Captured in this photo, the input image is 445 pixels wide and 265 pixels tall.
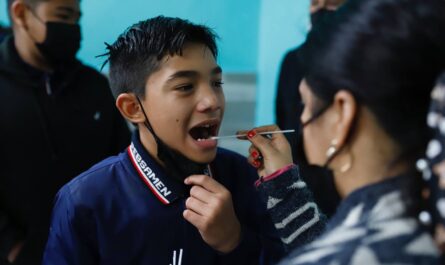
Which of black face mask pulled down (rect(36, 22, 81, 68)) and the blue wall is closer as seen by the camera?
black face mask pulled down (rect(36, 22, 81, 68))

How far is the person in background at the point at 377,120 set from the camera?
98 centimetres

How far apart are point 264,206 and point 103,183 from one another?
429mm

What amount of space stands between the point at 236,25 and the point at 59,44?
1074 millimetres

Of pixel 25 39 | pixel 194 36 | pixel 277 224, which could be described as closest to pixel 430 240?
pixel 277 224

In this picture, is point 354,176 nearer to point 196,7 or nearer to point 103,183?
point 103,183

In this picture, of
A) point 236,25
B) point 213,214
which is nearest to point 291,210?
point 213,214

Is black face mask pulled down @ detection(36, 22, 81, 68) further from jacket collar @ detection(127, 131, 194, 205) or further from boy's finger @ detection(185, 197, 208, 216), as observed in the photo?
boy's finger @ detection(185, 197, 208, 216)

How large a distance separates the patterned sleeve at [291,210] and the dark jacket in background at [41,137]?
3.87 ft

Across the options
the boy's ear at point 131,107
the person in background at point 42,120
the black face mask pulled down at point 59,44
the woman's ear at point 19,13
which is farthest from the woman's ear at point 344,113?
the woman's ear at point 19,13

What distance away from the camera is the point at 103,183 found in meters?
1.65

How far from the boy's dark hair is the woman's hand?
266 mm

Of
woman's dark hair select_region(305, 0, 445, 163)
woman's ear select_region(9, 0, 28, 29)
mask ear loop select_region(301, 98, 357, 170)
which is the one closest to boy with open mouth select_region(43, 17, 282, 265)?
mask ear loop select_region(301, 98, 357, 170)

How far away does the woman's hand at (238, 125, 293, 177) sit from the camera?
1663mm

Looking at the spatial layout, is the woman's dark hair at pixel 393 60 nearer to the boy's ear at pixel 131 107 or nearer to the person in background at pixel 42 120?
the boy's ear at pixel 131 107
